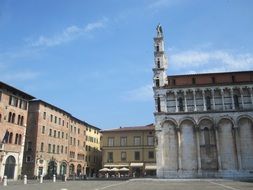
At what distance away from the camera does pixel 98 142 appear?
80.7 meters

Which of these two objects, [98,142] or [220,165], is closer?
[220,165]

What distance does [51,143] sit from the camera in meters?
55.2

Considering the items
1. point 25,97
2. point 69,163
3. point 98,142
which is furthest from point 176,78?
point 98,142

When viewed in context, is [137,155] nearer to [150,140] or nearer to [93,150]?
[150,140]

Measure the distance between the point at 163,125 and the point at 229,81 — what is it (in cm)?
1315

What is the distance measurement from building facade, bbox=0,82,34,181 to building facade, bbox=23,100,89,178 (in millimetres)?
5313

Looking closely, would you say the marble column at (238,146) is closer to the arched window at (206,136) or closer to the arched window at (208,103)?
the arched window at (206,136)

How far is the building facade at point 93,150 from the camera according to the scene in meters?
73.5

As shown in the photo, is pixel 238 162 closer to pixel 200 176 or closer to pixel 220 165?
pixel 220 165

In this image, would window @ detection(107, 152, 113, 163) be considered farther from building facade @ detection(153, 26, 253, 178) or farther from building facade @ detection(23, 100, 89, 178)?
building facade @ detection(153, 26, 253, 178)

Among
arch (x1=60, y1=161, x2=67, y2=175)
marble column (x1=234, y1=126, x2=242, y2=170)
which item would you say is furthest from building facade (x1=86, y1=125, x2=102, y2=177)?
marble column (x1=234, y1=126, x2=242, y2=170)

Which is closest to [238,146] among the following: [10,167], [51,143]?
[51,143]

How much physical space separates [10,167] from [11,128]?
19.2 ft

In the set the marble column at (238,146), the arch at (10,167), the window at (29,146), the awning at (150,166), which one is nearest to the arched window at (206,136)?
the marble column at (238,146)
